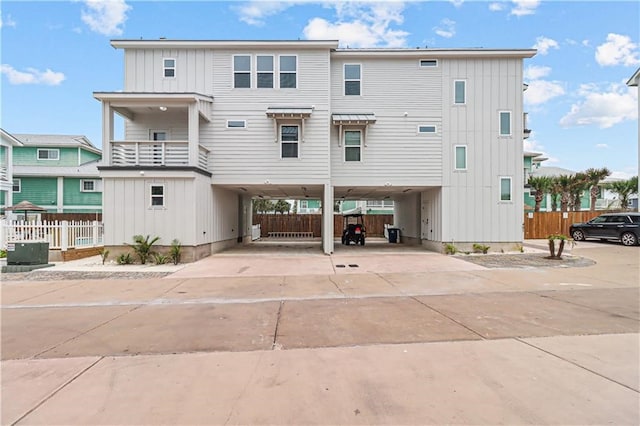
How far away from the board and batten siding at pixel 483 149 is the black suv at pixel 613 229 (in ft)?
24.1

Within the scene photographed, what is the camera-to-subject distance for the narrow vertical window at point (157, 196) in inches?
512

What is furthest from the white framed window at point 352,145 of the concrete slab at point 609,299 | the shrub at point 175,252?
the concrete slab at point 609,299

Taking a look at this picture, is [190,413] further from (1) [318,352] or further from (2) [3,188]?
(2) [3,188]

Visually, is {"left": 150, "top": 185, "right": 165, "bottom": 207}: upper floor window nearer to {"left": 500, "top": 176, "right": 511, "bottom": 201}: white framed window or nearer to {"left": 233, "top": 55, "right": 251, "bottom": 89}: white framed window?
{"left": 233, "top": 55, "right": 251, "bottom": 89}: white framed window

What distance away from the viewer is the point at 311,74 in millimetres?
15383

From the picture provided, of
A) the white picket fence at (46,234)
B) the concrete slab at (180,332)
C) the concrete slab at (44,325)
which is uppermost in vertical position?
the white picket fence at (46,234)

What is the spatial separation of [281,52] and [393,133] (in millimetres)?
6113

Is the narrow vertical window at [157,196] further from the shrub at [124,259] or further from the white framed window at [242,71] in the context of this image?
the white framed window at [242,71]

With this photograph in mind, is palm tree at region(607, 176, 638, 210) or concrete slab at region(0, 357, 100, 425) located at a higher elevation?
palm tree at region(607, 176, 638, 210)

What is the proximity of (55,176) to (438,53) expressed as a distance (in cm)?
2711

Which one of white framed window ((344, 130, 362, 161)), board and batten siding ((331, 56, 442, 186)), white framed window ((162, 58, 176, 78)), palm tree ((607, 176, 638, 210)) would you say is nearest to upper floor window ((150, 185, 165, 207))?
white framed window ((162, 58, 176, 78))

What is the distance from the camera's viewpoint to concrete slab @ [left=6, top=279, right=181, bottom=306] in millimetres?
7355

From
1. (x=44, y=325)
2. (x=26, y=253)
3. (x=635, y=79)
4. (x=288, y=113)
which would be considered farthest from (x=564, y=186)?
(x=26, y=253)

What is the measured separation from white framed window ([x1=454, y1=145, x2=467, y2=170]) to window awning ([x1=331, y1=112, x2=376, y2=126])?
4074 millimetres
